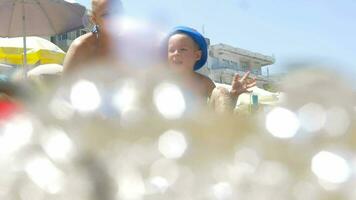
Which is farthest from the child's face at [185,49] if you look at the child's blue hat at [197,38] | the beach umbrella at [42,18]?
the beach umbrella at [42,18]

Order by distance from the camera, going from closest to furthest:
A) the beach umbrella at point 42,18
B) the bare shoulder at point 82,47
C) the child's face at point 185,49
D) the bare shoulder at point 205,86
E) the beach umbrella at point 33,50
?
the bare shoulder at point 205,86 → the child's face at point 185,49 → the bare shoulder at point 82,47 → the beach umbrella at point 42,18 → the beach umbrella at point 33,50

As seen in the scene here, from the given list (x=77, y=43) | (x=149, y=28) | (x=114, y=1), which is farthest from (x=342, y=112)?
(x=77, y=43)

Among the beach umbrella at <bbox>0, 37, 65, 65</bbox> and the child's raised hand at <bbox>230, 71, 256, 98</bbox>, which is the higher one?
the child's raised hand at <bbox>230, 71, 256, 98</bbox>

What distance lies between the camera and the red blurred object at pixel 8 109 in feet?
1.21

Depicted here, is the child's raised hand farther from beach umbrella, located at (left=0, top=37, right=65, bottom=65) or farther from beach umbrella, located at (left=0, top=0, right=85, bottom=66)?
beach umbrella, located at (left=0, top=37, right=65, bottom=65)

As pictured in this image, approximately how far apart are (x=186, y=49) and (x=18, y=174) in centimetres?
106

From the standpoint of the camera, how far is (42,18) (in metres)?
4.59

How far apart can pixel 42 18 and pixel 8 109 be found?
4.38 m

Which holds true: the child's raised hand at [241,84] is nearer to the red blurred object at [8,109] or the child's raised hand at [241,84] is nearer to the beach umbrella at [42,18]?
the red blurred object at [8,109]

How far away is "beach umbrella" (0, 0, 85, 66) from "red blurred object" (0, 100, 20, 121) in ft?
13.3

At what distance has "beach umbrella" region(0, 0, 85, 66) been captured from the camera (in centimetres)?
432

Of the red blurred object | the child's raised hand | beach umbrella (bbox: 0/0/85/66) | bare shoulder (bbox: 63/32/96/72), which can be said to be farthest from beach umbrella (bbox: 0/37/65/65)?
the red blurred object

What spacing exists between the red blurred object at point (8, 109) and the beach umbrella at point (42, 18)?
160 inches

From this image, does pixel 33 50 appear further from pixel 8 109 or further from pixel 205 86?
pixel 8 109
